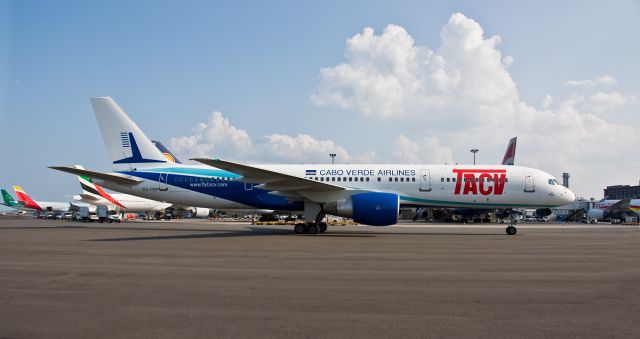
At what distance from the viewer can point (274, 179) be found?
21016mm

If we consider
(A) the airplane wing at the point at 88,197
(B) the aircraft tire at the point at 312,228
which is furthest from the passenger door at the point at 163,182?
(A) the airplane wing at the point at 88,197

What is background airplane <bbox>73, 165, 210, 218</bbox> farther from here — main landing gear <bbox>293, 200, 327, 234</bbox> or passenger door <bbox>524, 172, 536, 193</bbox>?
passenger door <bbox>524, 172, 536, 193</bbox>

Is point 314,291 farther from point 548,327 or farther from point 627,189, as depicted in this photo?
point 627,189

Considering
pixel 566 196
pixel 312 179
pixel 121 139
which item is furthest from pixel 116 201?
pixel 566 196

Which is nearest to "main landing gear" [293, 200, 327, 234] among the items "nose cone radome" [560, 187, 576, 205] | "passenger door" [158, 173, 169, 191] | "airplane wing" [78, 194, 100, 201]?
"passenger door" [158, 173, 169, 191]

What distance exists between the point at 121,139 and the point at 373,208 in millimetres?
13991

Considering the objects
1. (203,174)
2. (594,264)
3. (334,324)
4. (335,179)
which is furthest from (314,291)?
(203,174)

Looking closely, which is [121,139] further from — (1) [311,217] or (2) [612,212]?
(2) [612,212]

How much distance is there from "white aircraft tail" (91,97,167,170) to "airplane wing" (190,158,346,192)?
6644 millimetres

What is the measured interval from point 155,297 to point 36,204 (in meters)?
71.1

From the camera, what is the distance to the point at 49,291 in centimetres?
730

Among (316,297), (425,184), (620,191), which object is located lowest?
(316,297)

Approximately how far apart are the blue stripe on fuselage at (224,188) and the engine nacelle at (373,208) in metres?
3.28

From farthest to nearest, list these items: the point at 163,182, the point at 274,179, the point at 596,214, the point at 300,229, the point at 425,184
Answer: the point at 596,214, the point at 163,182, the point at 425,184, the point at 300,229, the point at 274,179
